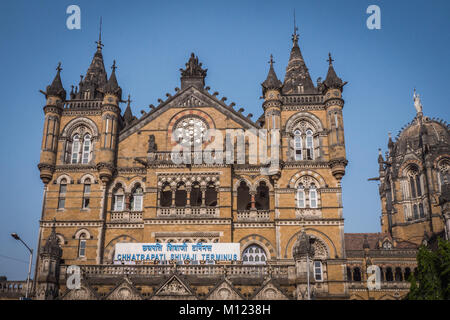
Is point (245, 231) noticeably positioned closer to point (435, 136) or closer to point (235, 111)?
point (235, 111)

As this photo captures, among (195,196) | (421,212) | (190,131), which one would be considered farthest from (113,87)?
(421,212)

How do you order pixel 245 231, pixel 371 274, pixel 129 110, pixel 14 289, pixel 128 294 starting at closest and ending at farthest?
pixel 128 294 < pixel 14 289 < pixel 245 231 < pixel 129 110 < pixel 371 274

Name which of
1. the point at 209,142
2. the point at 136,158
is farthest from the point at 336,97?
the point at 136,158

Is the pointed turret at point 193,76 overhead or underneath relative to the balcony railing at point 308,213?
overhead

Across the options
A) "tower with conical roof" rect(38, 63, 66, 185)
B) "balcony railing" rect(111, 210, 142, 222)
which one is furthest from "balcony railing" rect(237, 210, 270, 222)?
"tower with conical roof" rect(38, 63, 66, 185)

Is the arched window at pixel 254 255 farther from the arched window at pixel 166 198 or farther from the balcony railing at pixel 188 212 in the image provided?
the arched window at pixel 166 198

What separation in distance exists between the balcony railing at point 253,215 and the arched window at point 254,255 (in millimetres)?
2118

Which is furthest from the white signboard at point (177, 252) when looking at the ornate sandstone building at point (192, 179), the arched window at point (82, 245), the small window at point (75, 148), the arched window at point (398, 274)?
the arched window at point (398, 274)

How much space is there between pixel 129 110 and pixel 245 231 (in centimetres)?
2042

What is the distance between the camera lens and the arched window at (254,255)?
35812mm

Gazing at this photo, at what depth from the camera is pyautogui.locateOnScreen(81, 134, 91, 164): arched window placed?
1574 inches

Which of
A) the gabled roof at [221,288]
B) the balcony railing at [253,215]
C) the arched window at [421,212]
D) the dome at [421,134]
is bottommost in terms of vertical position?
the gabled roof at [221,288]

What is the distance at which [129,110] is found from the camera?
4922 cm

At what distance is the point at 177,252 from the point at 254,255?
22.3ft
